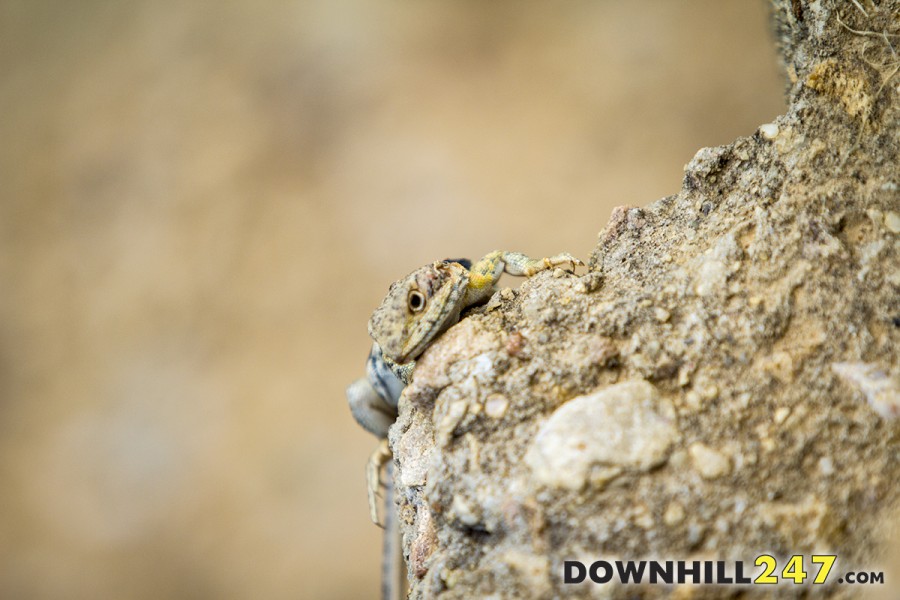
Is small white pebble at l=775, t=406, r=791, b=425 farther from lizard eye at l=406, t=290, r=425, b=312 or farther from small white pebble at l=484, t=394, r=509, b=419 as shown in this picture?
lizard eye at l=406, t=290, r=425, b=312

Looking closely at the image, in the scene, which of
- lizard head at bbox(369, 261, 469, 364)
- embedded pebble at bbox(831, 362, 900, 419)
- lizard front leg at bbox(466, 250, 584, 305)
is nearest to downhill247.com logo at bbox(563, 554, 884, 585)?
embedded pebble at bbox(831, 362, 900, 419)

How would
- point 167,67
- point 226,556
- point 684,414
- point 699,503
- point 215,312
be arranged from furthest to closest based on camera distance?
point 167,67 → point 215,312 → point 226,556 → point 684,414 → point 699,503

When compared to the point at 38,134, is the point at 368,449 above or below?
below

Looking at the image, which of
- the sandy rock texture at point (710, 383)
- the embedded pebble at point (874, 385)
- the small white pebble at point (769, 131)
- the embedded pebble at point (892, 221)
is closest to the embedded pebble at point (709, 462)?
the sandy rock texture at point (710, 383)

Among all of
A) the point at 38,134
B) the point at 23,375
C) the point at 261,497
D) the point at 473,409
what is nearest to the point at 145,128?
the point at 38,134

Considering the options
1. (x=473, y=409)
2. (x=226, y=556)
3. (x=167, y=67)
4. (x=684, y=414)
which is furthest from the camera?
(x=167, y=67)

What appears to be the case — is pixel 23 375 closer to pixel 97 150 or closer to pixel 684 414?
pixel 97 150

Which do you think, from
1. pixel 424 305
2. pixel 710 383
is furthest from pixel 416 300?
pixel 710 383

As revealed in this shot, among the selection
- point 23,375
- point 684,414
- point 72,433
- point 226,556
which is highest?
point 23,375
